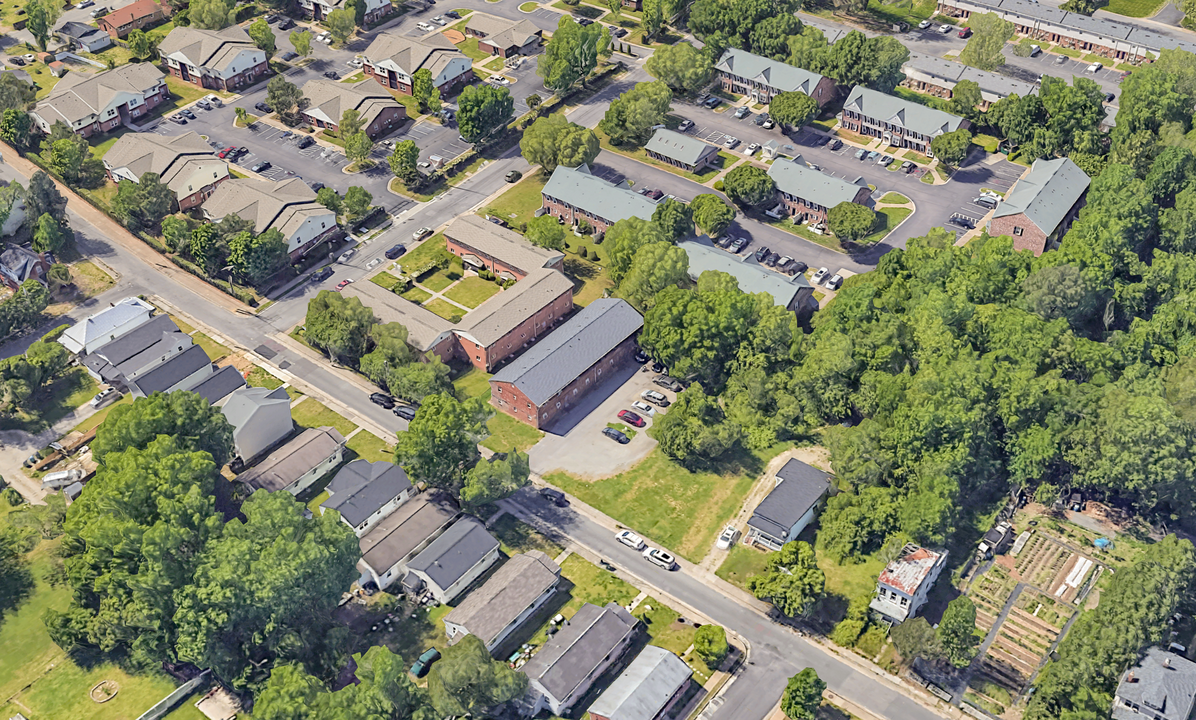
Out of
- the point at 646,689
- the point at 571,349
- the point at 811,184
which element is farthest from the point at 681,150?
the point at 646,689

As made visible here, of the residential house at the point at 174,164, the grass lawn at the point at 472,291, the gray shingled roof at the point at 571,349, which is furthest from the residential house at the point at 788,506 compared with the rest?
the residential house at the point at 174,164

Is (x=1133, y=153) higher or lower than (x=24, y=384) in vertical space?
higher

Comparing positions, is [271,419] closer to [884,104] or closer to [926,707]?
[926,707]

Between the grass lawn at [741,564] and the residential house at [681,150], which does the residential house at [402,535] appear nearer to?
the grass lawn at [741,564]

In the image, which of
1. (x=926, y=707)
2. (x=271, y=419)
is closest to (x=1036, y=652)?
(x=926, y=707)

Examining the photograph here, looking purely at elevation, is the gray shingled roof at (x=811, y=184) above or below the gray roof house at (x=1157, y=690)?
above

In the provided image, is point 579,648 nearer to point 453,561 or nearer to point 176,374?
point 453,561

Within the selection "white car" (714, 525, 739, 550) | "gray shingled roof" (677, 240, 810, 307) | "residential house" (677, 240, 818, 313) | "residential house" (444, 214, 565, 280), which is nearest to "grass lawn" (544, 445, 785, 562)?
"white car" (714, 525, 739, 550)
